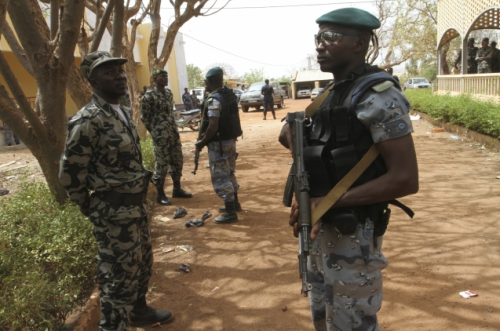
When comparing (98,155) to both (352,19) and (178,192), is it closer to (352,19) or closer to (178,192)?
(352,19)

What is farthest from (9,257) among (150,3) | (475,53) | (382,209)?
(475,53)

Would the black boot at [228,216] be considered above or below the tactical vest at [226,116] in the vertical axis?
below

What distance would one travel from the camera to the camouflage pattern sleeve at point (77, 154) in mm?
2338

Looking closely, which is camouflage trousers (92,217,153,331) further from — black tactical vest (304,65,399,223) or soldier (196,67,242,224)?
soldier (196,67,242,224)

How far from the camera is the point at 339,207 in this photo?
1717mm

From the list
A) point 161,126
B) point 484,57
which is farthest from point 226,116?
point 484,57

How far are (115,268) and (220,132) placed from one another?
2.61 metres

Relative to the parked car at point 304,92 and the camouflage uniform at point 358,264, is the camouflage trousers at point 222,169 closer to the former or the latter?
the camouflage uniform at point 358,264

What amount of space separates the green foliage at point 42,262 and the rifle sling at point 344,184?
5.96 ft

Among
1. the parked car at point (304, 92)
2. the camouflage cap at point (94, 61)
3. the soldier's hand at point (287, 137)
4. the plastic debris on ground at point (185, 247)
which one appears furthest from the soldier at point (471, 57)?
the parked car at point (304, 92)

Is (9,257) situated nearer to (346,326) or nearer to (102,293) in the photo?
(102,293)

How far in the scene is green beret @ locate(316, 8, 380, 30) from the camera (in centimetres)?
168

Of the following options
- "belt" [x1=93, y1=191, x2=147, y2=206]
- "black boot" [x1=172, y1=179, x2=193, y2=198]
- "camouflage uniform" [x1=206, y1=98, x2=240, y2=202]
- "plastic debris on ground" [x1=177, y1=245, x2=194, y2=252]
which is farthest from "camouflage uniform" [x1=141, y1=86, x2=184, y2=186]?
"belt" [x1=93, y1=191, x2=147, y2=206]

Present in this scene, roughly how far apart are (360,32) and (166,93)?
14.8ft
